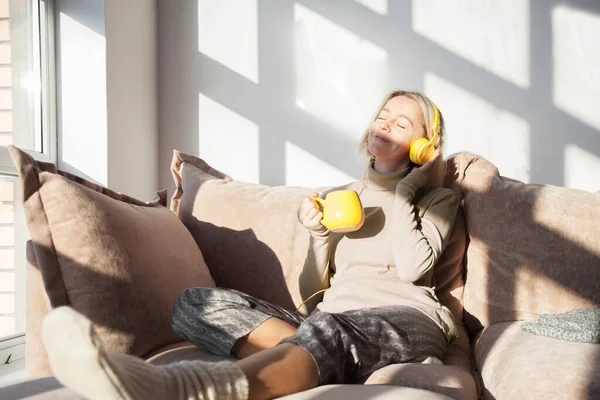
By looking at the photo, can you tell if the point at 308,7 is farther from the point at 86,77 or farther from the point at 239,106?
the point at 86,77

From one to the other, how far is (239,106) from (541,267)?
1580mm

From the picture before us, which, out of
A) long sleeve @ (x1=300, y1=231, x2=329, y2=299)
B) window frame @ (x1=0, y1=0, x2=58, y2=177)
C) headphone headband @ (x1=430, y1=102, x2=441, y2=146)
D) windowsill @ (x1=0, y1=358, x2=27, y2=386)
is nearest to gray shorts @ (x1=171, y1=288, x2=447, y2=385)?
long sleeve @ (x1=300, y1=231, x2=329, y2=299)

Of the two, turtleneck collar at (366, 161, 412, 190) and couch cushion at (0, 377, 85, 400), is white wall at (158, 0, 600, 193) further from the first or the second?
couch cushion at (0, 377, 85, 400)

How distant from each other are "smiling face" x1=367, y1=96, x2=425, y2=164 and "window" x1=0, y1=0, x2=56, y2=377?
1442 millimetres

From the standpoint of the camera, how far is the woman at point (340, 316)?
82cm

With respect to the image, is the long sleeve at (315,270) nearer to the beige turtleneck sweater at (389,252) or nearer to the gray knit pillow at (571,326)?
the beige turtleneck sweater at (389,252)

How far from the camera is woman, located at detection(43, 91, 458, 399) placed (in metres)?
0.82

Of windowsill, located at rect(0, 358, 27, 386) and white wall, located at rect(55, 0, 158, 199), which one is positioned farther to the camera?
white wall, located at rect(55, 0, 158, 199)

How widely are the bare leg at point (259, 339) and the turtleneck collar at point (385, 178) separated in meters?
0.70

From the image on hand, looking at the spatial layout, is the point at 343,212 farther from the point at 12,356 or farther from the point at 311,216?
the point at 12,356

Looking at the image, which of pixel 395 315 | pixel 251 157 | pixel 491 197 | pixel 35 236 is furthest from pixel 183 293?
pixel 251 157

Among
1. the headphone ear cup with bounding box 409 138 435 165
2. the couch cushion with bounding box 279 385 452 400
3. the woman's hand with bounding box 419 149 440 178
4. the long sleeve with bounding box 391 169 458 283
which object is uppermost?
the headphone ear cup with bounding box 409 138 435 165

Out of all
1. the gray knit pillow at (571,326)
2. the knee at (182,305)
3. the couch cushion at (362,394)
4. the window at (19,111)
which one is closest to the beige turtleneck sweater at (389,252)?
the gray knit pillow at (571,326)

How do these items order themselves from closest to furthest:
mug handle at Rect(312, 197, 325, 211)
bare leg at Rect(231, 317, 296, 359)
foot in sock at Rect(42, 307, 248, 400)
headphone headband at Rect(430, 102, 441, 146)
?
foot in sock at Rect(42, 307, 248, 400)
bare leg at Rect(231, 317, 296, 359)
mug handle at Rect(312, 197, 325, 211)
headphone headband at Rect(430, 102, 441, 146)
